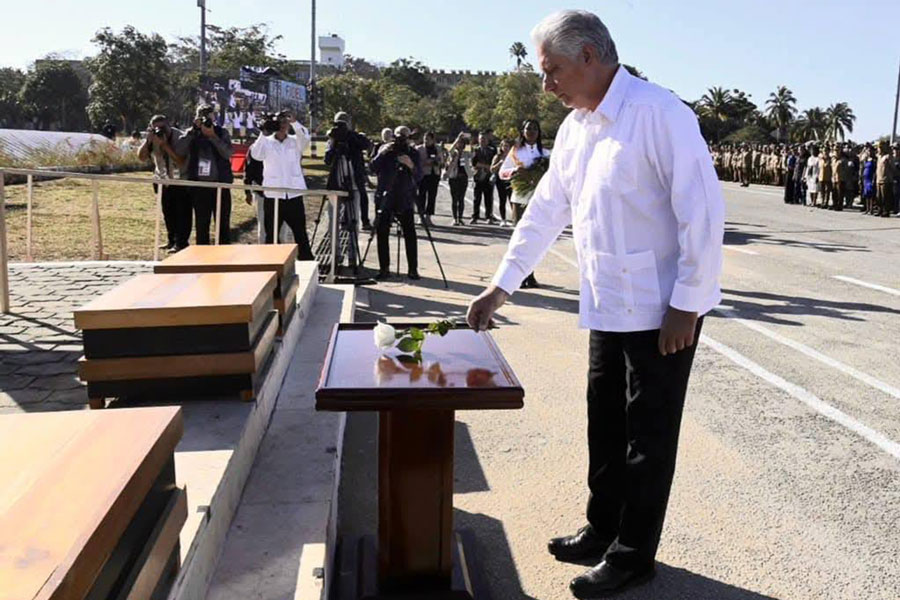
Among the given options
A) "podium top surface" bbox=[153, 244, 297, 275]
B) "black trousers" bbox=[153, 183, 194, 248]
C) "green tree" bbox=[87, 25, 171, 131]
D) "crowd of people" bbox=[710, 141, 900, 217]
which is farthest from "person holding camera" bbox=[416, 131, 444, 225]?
"green tree" bbox=[87, 25, 171, 131]

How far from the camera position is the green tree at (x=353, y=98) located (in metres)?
47.7

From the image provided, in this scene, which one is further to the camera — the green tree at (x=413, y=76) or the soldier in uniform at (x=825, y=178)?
the green tree at (x=413, y=76)

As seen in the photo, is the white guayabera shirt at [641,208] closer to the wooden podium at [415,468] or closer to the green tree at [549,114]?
the wooden podium at [415,468]

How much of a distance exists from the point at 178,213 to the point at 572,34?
331 inches

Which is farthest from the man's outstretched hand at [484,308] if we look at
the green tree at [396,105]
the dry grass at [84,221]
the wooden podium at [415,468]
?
the green tree at [396,105]

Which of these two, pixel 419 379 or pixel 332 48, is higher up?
pixel 332 48

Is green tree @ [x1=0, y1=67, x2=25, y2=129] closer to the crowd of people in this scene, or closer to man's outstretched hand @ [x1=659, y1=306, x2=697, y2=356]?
the crowd of people

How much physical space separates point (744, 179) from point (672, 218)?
118ft

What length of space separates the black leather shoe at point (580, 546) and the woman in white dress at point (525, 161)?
20.1 ft

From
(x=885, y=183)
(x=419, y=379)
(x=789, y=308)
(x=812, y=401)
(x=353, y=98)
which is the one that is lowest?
(x=812, y=401)

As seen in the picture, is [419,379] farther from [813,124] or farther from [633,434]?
[813,124]

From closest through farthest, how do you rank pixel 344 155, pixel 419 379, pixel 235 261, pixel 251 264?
pixel 419 379 → pixel 251 264 → pixel 235 261 → pixel 344 155

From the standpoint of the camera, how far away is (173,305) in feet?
11.3

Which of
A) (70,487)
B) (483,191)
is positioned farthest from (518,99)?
(70,487)
